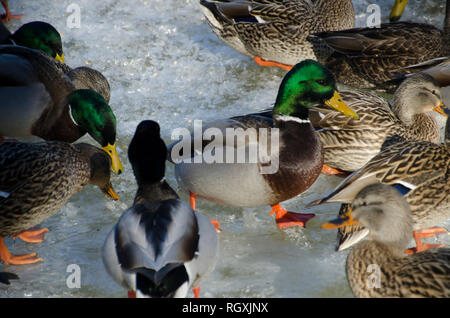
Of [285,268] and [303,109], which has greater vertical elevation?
[303,109]

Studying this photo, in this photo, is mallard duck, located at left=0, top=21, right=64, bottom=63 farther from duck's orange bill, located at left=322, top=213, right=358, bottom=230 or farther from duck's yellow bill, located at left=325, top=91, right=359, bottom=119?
duck's orange bill, located at left=322, top=213, right=358, bottom=230

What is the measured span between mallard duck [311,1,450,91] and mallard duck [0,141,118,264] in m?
2.70

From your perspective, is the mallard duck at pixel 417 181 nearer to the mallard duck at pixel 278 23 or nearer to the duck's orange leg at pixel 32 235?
the duck's orange leg at pixel 32 235

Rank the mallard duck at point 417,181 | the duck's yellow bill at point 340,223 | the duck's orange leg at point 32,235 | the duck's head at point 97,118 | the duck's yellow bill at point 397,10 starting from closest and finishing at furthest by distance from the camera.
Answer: the duck's yellow bill at point 340,223 → the mallard duck at point 417,181 → the duck's orange leg at point 32,235 → the duck's head at point 97,118 → the duck's yellow bill at point 397,10

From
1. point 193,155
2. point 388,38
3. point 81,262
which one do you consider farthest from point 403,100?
point 81,262

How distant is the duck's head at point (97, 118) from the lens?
442 cm

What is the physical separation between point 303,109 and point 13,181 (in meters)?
1.95

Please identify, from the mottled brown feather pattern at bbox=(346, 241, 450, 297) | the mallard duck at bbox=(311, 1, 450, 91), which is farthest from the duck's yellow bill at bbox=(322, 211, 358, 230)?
the mallard duck at bbox=(311, 1, 450, 91)

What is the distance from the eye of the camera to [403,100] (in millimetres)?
4703

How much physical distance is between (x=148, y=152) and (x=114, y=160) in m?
0.88

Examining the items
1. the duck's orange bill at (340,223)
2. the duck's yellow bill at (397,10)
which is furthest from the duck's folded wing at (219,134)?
the duck's yellow bill at (397,10)

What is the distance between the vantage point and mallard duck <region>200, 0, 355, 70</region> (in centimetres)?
586

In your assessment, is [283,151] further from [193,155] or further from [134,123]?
[134,123]

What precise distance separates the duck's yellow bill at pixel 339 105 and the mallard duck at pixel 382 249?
3.61 ft
